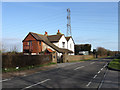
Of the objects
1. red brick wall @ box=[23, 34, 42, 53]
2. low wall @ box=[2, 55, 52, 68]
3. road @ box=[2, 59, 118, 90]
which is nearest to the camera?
road @ box=[2, 59, 118, 90]

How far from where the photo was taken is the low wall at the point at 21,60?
17.3m

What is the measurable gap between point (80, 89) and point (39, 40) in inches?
1117

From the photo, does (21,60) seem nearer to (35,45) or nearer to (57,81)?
Result: (57,81)

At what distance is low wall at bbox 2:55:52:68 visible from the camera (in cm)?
1727

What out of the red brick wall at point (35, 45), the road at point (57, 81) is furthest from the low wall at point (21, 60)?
the red brick wall at point (35, 45)

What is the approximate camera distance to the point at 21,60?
64.4 feet

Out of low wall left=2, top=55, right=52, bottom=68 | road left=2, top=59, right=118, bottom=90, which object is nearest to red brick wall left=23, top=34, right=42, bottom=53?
low wall left=2, top=55, right=52, bottom=68

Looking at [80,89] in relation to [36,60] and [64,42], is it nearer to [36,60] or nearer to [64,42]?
[36,60]

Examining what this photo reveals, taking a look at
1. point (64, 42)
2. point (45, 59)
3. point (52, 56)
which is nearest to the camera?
point (45, 59)

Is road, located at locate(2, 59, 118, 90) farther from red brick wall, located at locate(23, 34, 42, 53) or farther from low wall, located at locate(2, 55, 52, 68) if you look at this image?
red brick wall, located at locate(23, 34, 42, 53)

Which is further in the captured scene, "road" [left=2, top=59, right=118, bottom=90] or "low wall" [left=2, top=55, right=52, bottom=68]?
"low wall" [left=2, top=55, right=52, bottom=68]

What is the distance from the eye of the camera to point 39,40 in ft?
117

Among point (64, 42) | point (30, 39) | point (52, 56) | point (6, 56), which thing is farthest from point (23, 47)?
point (6, 56)

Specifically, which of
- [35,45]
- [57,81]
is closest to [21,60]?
[57,81]
